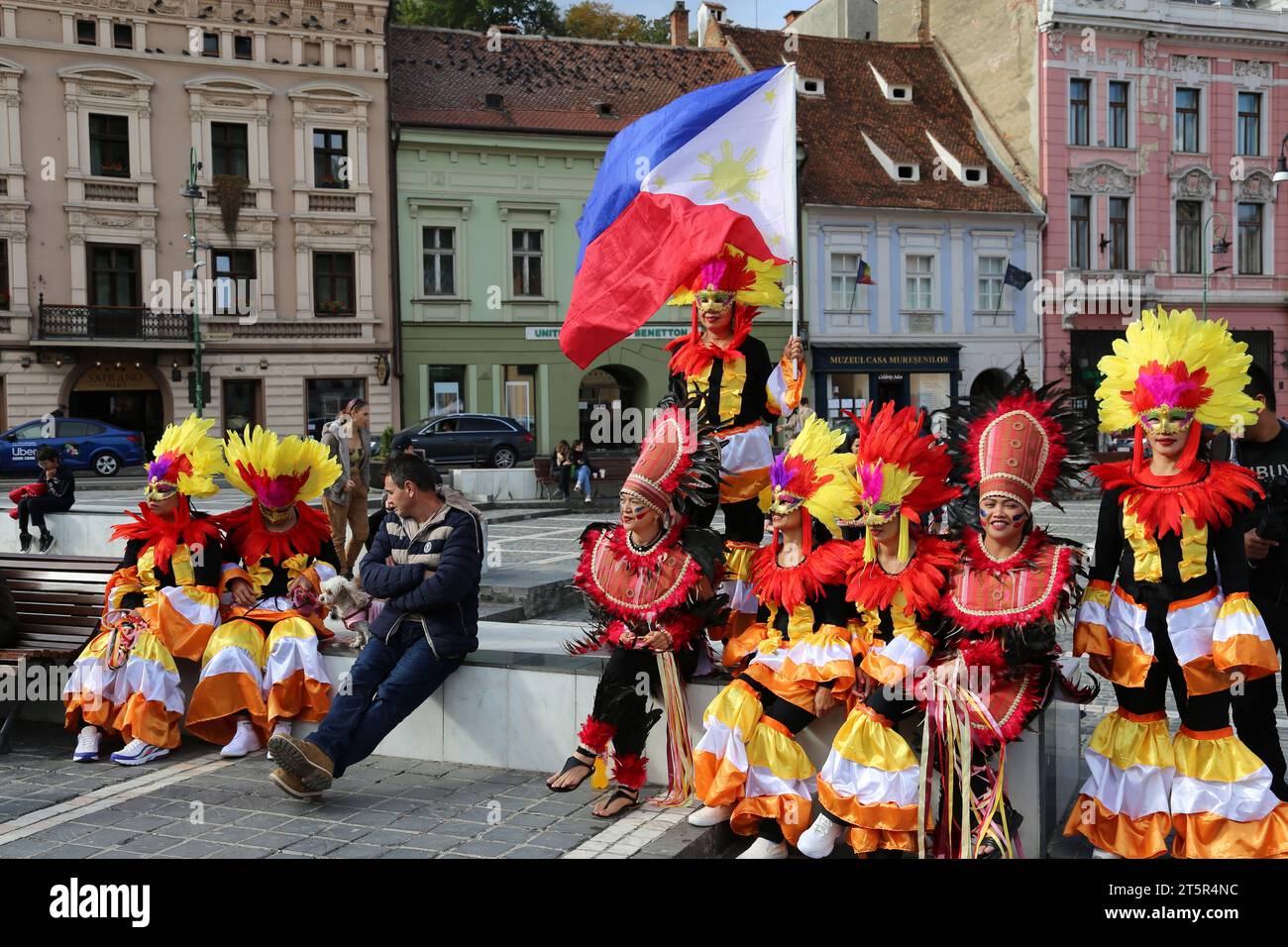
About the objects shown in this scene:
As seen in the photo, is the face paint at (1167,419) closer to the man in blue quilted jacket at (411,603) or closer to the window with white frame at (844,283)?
the man in blue quilted jacket at (411,603)

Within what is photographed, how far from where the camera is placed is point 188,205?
3023 cm

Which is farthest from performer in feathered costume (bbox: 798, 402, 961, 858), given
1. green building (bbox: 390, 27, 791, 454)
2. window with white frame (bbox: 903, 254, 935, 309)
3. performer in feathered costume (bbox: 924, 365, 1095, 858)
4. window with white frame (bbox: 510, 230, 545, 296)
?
window with white frame (bbox: 903, 254, 935, 309)

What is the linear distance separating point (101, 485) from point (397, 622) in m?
20.3

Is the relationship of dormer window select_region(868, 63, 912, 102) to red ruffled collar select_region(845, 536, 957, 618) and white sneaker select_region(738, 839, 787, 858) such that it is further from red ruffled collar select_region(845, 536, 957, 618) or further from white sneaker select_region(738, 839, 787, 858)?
white sneaker select_region(738, 839, 787, 858)

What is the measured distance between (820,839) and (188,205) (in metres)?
29.2

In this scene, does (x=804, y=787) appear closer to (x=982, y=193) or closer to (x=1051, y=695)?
(x=1051, y=695)

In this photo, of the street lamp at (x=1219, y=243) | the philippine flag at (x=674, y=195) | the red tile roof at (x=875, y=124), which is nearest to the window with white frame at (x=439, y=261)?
the red tile roof at (x=875, y=124)

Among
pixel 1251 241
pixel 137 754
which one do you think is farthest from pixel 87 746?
pixel 1251 241

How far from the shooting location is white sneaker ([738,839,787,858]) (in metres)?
4.88

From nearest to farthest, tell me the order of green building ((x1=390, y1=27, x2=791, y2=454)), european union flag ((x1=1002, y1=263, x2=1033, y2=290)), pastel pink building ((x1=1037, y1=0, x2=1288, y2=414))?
green building ((x1=390, y1=27, x2=791, y2=454)), european union flag ((x1=1002, y1=263, x2=1033, y2=290)), pastel pink building ((x1=1037, y1=0, x2=1288, y2=414))

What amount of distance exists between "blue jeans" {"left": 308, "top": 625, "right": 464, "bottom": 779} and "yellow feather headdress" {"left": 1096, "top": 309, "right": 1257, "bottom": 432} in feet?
10.8

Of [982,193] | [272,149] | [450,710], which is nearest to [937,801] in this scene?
[450,710]

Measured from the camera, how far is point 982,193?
1373 inches

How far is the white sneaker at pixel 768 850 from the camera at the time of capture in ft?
16.0
